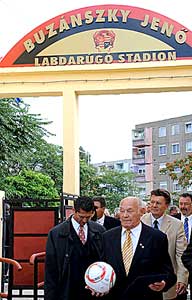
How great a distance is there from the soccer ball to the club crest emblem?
7256 mm

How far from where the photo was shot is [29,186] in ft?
74.6

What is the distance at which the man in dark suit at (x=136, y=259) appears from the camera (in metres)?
4.66

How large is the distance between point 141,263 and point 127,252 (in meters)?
0.14

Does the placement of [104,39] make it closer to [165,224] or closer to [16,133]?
[165,224]

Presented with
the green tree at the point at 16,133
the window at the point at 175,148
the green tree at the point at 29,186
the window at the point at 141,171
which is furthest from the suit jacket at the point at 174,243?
the window at the point at 141,171

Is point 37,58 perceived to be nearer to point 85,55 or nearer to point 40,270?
point 85,55

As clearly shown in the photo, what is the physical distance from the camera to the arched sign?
1117cm

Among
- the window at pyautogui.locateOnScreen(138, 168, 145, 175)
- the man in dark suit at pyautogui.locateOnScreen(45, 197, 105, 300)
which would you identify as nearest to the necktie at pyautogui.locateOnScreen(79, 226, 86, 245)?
the man in dark suit at pyautogui.locateOnScreen(45, 197, 105, 300)

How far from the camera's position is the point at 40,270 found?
364 inches

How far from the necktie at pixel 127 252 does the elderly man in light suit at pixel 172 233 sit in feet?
4.12

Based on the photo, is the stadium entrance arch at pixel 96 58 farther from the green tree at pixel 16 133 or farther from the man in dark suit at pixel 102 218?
the green tree at pixel 16 133

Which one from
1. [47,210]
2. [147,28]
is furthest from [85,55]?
[47,210]

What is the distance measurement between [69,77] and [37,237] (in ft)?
11.2

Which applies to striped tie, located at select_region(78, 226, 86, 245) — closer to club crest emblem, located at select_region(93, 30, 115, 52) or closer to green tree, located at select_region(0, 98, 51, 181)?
club crest emblem, located at select_region(93, 30, 115, 52)
